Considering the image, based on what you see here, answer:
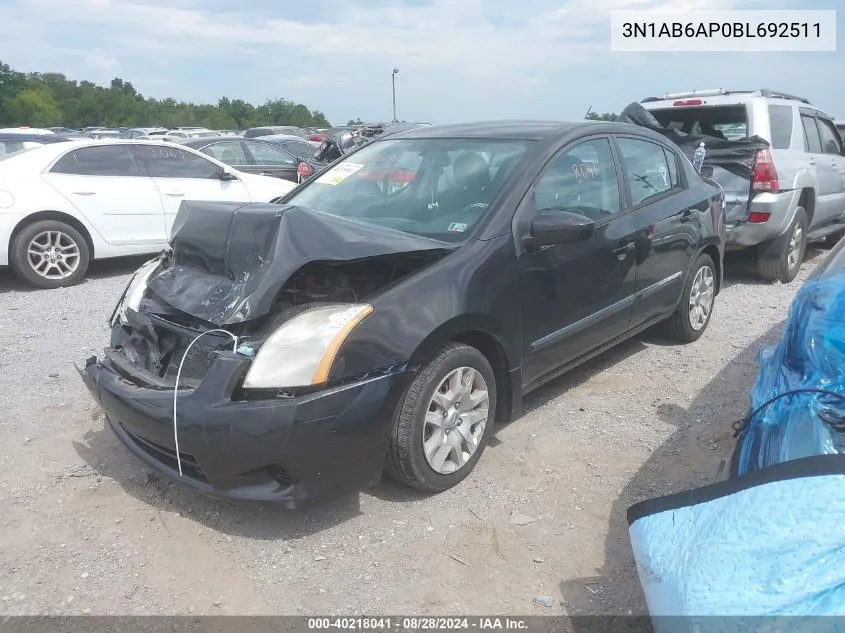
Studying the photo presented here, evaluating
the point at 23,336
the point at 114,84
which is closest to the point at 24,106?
the point at 114,84

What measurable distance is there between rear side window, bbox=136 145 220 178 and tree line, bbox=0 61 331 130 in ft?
174

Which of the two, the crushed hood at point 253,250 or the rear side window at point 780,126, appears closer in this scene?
the crushed hood at point 253,250

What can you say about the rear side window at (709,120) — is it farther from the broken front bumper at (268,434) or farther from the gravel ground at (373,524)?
the broken front bumper at (268,434)

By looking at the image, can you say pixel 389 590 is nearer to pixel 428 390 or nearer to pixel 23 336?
pixel 428 390

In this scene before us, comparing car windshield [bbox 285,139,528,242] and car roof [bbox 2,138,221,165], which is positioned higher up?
car roof [bbox 2,138,221,165]

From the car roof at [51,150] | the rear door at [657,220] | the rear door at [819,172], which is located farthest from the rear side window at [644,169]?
the car roof at [51,150]

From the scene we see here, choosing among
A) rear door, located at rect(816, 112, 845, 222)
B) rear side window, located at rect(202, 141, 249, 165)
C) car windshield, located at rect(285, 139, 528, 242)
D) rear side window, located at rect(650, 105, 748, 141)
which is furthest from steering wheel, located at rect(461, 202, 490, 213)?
rear side window, located at rect(202, 141, 249, 165)

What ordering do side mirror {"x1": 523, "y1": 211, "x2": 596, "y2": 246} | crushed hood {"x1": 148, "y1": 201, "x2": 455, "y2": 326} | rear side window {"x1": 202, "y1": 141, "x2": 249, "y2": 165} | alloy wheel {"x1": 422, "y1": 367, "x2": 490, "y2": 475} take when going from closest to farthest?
crushed hood {"x1": 148, "y1": 201, "x2": 455, "y2": 326} < alloy wheel {"x1": 422, "y1": 367, "x2": 490, "y2": 475} < side mirror {"x1": 523, "y1": 211, "x2": 596, "y2": 246} < rear side window {"x1": 202, "y1": 141, "x2": 249, "y2": 165}

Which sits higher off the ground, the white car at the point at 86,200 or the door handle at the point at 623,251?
the white car at the point at 86,200

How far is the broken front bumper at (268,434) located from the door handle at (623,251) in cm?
176

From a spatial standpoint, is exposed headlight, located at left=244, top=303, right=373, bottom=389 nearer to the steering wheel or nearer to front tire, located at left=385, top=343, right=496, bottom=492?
front tire, located at left=385, top=343, right=496, bottom=492

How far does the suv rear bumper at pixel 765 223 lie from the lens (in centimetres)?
650

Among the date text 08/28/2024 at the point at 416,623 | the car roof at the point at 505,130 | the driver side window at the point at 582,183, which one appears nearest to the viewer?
the date text 08/28/2024 at the point at 416,623

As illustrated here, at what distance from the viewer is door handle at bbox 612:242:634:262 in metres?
3.93
